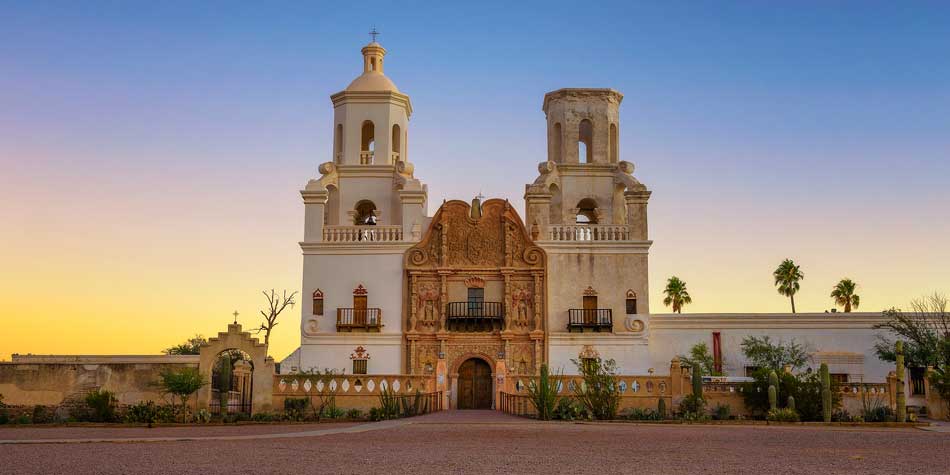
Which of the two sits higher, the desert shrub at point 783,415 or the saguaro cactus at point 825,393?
the saguaro cactus at point 825,393

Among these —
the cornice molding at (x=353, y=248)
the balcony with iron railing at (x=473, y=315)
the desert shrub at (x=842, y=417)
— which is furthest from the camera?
the cornice molding at (x=353, y=248)

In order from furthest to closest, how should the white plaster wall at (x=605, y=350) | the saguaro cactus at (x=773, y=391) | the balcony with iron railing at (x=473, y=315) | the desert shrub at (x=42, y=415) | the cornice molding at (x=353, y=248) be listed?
1. the cornice molding at (x=353, y=248)
2. the balcony with iron railing at (x=473, y=315)
3. the white plaster wall at (x=605, y=350)
4. the desert shrub at (x=42, y=415)
5. the saguaro cactus at (x=773, y=391)

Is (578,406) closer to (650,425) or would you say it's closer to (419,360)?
(650,425)

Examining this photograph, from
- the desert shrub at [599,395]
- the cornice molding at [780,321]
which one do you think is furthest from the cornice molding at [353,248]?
the desert shrub at [599,395]

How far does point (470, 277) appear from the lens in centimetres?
4238

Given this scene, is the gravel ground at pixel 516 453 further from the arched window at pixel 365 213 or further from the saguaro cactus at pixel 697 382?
the arched window at pixel 365 213

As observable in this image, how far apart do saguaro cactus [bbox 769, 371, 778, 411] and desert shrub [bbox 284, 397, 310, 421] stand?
1454 cm

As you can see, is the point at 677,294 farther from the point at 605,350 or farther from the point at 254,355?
the point at 254,355

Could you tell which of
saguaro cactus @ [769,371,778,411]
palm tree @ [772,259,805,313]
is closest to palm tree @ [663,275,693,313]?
palm tree @ [772,259,805,313]

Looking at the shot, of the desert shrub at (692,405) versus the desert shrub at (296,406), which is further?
Result: the desert shrub at (692,405)

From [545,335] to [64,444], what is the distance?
78.1 feet

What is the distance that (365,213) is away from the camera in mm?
46312

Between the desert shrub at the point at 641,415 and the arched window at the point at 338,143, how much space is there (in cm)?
1933

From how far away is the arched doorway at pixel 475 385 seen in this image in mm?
40969
